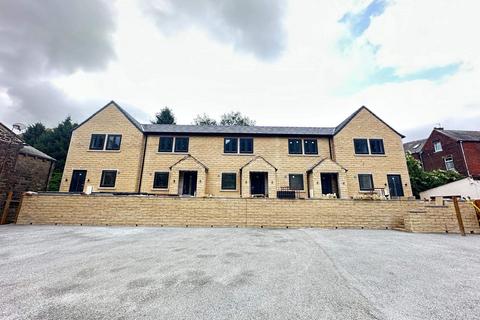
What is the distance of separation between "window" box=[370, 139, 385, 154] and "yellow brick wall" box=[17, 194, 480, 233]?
259 inches

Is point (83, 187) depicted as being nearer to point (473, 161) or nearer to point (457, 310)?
point (457, 310)

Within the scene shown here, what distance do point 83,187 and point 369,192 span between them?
22960 mm

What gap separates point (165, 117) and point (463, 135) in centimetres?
4126

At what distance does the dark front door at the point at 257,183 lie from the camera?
1634 cm

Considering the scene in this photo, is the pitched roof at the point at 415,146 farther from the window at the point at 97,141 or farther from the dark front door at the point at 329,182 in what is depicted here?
the window at the point at 97,141

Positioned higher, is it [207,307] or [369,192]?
[369,192]

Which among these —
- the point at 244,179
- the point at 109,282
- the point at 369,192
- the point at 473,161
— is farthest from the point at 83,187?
the point at 473,161

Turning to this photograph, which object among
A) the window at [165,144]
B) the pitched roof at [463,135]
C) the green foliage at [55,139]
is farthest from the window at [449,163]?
the green foliage at [55,139]

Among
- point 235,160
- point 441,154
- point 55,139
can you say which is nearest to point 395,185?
point 235,160

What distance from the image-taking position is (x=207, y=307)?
2.67 metres

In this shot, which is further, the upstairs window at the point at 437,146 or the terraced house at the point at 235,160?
the upstairs window at the point at 437,146

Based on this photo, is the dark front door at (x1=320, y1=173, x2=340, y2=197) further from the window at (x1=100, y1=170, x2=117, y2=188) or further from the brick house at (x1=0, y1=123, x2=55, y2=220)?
the brick house at (x1=0, y1=123, x2=55, y2=220)

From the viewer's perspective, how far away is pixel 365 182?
15.7 m

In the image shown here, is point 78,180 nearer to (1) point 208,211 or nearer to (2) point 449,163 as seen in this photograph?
(1) point 208,211
